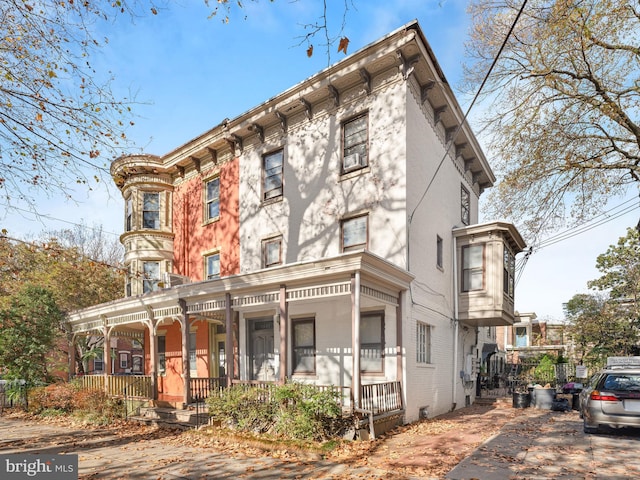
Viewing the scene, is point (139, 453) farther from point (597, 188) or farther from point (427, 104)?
point (597, 188)

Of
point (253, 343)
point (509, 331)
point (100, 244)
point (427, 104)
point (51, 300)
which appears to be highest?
point (427, 104)

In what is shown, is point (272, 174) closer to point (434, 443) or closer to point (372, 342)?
point (372, 342)

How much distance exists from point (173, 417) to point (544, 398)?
12.5 metres

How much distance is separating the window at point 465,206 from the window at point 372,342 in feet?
24.3

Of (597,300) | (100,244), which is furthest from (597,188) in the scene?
(100,244)

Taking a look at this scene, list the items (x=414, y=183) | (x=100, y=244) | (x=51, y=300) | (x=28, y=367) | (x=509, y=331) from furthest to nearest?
(x=509, y=331) → (x=100, y=244) → (x=51, y=300) → (x=28, y=367) → (x=414, y=183)

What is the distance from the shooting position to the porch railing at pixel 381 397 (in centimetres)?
1023

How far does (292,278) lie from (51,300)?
44.2 ft

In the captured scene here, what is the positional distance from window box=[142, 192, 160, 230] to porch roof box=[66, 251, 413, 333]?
497 centimetres

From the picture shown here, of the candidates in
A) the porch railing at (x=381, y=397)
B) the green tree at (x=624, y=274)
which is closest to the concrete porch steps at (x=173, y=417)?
the porch railing at (x=381, y=397)

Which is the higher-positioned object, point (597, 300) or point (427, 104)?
point (427, 104)

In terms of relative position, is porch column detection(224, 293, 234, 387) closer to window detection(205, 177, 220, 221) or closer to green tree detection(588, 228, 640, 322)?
window detection(205, 177, 220, 221)

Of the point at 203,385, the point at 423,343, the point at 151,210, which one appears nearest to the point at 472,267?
the point at 423,343

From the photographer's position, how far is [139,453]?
993cm
